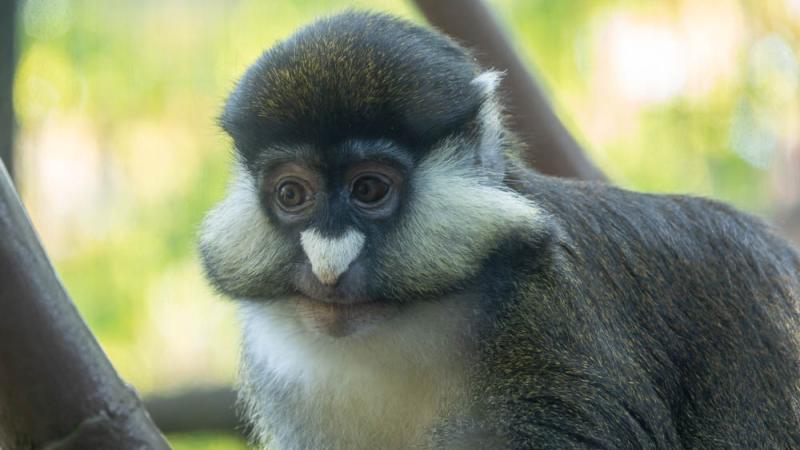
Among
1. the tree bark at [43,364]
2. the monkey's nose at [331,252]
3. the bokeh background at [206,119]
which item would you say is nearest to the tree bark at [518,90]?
the monkey's nose at [331,252]

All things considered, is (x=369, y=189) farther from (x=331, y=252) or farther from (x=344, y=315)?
(x=344, y=315)

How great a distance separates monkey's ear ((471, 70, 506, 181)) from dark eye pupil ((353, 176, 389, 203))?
49 cm

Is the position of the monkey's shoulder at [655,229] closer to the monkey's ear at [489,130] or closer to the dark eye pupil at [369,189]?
the monkey's ear at [489,130]

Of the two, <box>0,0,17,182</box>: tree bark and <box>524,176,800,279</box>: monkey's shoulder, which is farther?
<box>0,0,17,182</box>: tree bark

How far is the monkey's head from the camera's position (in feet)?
12.5

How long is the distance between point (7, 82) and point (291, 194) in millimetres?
2770

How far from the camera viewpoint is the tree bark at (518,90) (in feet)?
20.5

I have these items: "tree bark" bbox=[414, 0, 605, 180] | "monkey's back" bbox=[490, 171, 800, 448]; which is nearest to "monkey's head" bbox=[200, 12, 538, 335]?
"monkey's back" bbox=[490, 171, 800, 448]

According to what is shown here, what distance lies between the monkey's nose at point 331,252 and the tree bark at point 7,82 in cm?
289

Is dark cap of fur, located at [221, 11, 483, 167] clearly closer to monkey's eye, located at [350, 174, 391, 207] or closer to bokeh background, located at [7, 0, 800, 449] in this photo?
monkey's eye, located at [350, 174, 391, 207]

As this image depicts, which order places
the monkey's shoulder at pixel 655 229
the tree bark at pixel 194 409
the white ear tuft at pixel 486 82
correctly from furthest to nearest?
the tree bark at pixel 194 409 < the monkey's shoulder at pixel 655 229 < the white ear tuft at pixel 486 82

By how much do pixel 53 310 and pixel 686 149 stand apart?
383 inches

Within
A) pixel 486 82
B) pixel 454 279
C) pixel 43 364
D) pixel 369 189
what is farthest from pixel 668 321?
pixel 43 364

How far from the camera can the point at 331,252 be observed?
3652 mm
